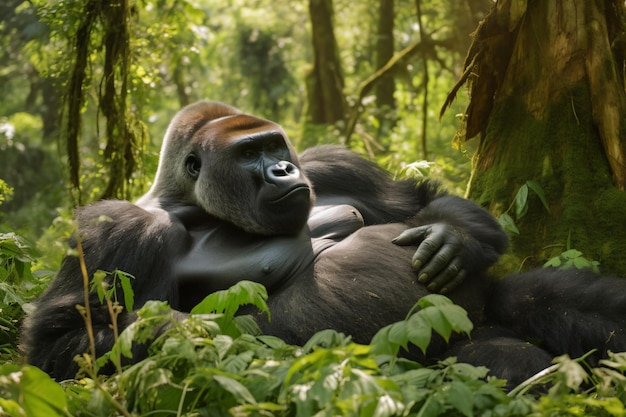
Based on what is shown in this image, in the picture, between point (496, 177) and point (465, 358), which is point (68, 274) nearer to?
point (465, 358)

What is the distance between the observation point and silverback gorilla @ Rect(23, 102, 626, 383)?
3.03 meters

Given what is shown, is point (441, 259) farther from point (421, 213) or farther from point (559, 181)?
point (559, 181)

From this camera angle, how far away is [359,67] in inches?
500

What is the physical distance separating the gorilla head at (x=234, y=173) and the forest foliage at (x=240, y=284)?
646mm

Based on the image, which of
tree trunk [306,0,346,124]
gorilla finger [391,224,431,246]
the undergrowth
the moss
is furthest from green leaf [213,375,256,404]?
tree trunk [306,0,346,124]

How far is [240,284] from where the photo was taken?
91.4 inches

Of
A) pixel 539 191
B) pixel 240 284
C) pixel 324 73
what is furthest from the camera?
pixel 324 73

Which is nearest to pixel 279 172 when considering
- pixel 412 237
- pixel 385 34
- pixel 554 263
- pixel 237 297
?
pixel 412 237

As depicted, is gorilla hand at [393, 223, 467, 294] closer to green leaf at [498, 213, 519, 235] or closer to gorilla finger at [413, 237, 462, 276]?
gorilla finger at [413, 237, 462, 276]

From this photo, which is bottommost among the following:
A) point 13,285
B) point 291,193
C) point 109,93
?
point 13,285

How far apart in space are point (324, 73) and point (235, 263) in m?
7.96

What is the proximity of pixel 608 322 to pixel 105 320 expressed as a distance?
197cm

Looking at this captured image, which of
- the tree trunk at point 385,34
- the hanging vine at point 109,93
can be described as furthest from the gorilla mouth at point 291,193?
the tree trunk at point 385,34

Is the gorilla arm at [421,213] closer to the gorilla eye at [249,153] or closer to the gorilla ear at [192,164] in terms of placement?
the gorilla eye at [249,153]
